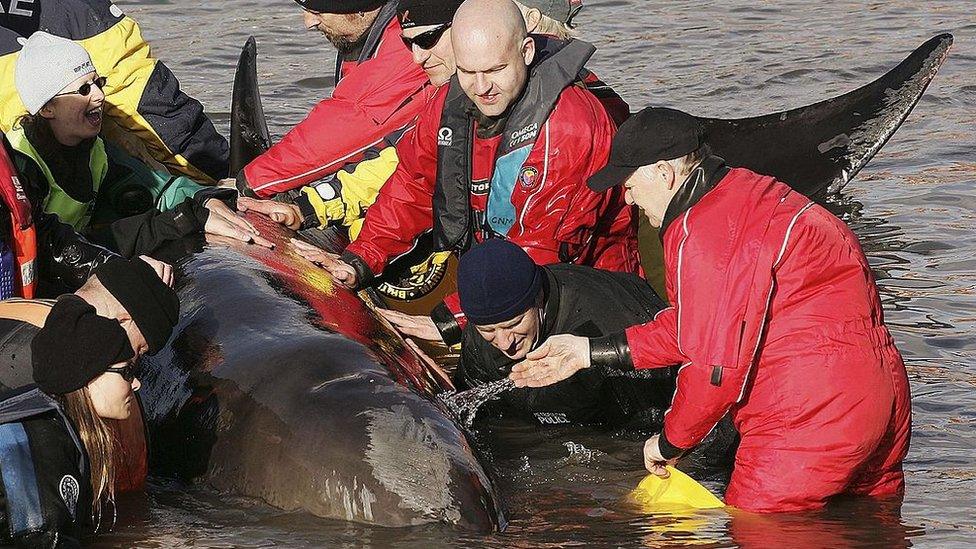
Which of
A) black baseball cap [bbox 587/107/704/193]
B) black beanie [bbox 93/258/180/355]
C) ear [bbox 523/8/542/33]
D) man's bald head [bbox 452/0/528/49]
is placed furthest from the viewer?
ear [bbox 523/8/542/33]

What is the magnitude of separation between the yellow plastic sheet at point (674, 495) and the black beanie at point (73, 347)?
237cm

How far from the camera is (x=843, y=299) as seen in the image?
556cm

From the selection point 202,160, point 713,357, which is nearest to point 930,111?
point 202,160

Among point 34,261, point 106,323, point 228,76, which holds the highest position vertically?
point 106,323

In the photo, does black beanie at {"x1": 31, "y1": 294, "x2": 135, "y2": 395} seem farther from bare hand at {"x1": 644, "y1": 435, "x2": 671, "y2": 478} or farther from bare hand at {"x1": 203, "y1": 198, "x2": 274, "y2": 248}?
bare hand at {"x1": 203, "y1": 198, "x2": 274, "y2": 248}

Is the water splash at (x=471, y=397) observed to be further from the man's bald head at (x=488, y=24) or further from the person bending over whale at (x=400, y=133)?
the person bending over whale at (x=400, y=133)

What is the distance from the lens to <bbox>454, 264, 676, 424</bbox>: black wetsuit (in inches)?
254

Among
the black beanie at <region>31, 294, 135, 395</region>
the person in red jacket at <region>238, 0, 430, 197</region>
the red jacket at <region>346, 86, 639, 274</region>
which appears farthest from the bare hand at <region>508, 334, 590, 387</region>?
the person in red jacket at <region>238, 0, 430, 197</region>

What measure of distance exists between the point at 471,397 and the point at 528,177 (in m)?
1.15

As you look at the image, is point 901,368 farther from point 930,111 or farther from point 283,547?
point 930,111

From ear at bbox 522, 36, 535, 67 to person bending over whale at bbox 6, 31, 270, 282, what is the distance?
175cm

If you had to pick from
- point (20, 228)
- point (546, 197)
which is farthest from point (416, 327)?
point (20, 228)

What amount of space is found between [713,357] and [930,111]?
30.8ft

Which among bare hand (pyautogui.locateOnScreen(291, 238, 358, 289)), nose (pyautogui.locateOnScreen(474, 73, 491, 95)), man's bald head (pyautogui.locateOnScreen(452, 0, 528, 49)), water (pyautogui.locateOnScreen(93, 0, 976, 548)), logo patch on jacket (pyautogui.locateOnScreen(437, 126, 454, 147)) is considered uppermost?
man's bald head (pyautogui.locateOnScreen(452, 0, 528, 49))
